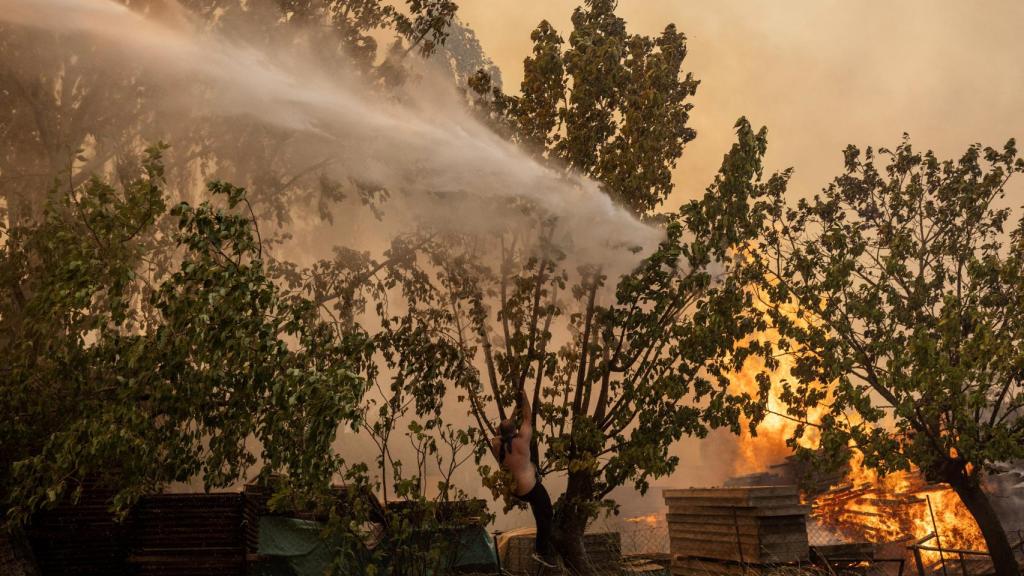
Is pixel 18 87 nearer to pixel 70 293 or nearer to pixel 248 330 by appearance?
pixel 70 293

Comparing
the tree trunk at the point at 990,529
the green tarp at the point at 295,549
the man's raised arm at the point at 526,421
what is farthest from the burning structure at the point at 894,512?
the green tarp at the point at 295,549

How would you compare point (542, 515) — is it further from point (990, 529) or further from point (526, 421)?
point (990, 529)

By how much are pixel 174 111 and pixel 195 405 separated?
8964 millimetres

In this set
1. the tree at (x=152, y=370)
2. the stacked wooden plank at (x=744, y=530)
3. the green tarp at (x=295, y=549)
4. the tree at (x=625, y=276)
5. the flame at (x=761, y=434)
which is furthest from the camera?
the flame at (x=761, y=434)

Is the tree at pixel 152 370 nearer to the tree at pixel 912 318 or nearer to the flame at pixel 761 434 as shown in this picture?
the tree at pixel 912 318

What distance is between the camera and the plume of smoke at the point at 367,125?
36.1ft

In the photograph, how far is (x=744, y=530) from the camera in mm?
12875

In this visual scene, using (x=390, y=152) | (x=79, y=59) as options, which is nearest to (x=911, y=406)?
(x=390, y=152)

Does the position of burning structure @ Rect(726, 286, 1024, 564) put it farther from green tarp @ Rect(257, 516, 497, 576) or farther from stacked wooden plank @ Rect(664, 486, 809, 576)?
green tarp @ Rect(257, 516, 497, 576)

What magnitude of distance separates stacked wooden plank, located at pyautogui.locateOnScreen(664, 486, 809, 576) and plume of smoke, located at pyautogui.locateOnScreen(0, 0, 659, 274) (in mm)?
5323

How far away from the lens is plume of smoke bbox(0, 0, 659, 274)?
1100 centimetres

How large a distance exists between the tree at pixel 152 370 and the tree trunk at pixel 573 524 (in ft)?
12.3

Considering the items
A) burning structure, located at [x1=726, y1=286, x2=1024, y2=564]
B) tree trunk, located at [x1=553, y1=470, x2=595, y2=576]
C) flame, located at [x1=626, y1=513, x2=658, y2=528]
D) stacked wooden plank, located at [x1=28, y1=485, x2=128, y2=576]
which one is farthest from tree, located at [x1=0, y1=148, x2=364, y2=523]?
flame, located at [x1=626, y1=513, x2=658, y2=528]

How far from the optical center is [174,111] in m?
14.2
